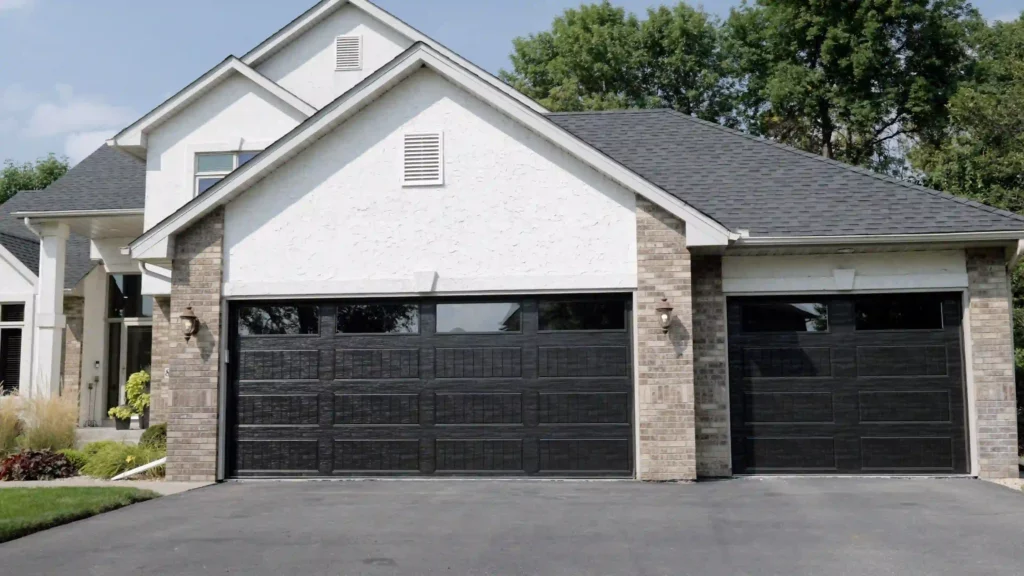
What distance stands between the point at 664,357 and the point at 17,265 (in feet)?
49.5

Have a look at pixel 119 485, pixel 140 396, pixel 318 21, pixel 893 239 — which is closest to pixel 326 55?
pixel 318 21

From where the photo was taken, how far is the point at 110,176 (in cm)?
1883

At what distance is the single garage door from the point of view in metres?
12.6

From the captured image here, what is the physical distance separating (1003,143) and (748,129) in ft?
43.4

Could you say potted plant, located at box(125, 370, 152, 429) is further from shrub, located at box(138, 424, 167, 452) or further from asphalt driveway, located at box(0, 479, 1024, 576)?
asphalt driveway, located at box(0, 479, 1024, 576)

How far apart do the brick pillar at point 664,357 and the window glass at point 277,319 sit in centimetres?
461

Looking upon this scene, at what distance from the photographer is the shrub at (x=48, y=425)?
47.9 feet

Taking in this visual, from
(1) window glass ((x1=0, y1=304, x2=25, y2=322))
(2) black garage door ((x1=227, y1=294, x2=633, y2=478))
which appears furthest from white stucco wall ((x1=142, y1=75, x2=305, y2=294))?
(1) window glass ((x1=0, y1=304, x2=25, y2=322))

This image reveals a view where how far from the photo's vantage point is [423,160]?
1270cm

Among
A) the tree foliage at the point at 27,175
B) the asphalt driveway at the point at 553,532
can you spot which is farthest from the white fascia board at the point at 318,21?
the tree foliage at the point at 27,175

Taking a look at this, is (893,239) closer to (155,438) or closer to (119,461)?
(119,461)

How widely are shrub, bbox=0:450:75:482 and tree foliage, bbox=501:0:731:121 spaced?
23.0 metres

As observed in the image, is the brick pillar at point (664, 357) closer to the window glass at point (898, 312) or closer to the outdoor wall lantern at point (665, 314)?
the outdoor wall lantern at point (665, 314)

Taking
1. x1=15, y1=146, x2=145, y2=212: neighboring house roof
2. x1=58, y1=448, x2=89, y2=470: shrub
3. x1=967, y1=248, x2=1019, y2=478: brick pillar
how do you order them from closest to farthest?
x1=967, y1=248, x2=1019, y2=478: brick pillar
x1=58, y1=448, x2=89, y2=470: shrub
x1=15, y1=146, x2=145, y2=212: neighboring house roof
